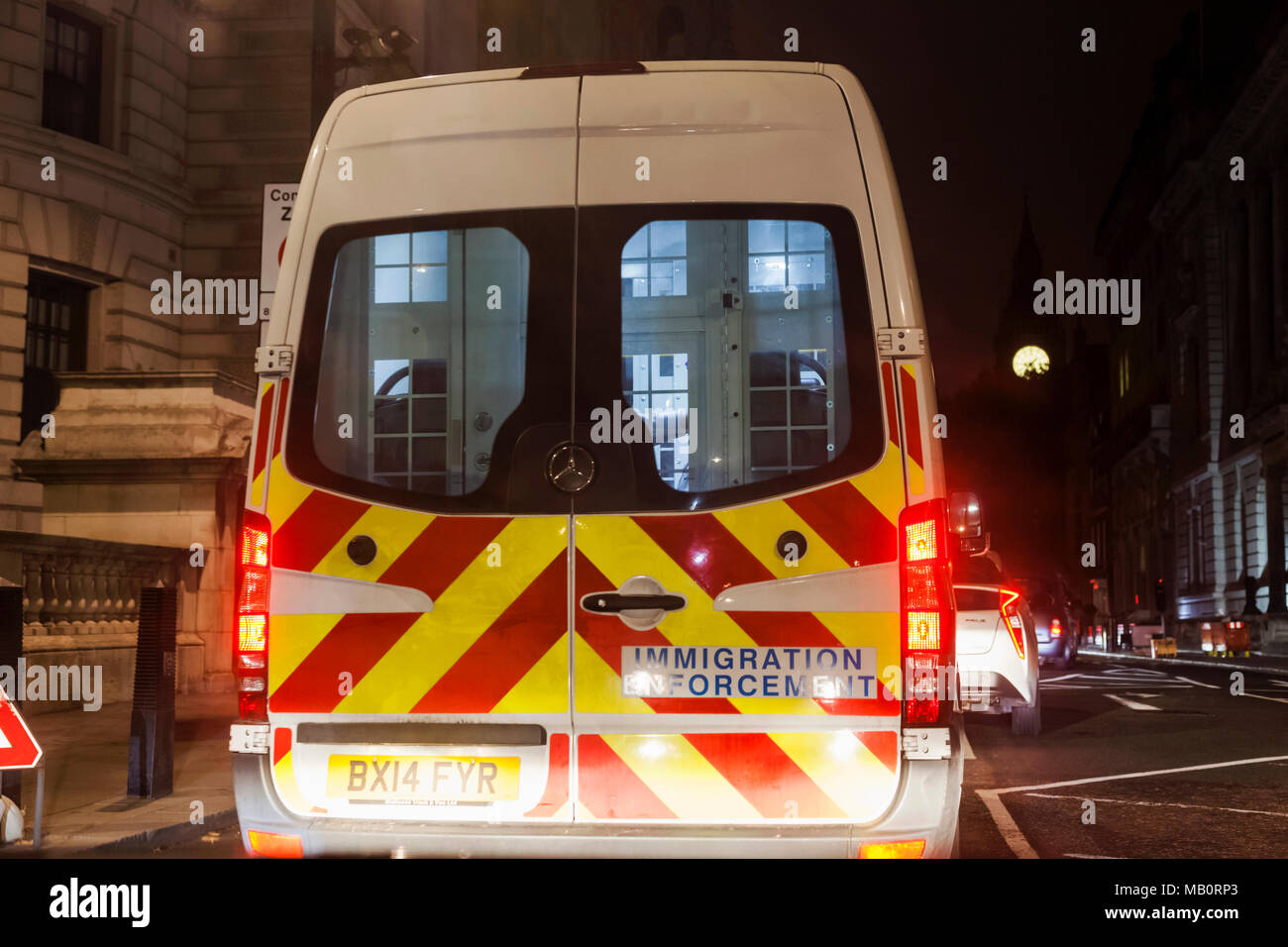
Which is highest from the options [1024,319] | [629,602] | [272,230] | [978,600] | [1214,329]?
[1024,319]

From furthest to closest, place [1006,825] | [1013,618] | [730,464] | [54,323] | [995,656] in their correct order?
[54,323]
[1013,618]
[995,656]
[1006,825]
[730,464]

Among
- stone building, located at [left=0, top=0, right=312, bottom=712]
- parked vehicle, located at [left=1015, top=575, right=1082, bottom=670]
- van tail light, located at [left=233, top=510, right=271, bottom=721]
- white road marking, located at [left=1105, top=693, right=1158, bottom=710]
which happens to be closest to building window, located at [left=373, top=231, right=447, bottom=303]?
van tail light, located at [left=233, top=510, right=271, bottom=721]

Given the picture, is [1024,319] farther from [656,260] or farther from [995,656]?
[656,260]

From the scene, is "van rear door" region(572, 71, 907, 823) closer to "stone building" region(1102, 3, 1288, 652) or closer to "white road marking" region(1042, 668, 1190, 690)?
"white road marking" region(1042, 668, 1190, 690)

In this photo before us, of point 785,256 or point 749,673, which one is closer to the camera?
point 749,673

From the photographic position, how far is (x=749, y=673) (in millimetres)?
4102

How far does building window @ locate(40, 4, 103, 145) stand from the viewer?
22.0 meters

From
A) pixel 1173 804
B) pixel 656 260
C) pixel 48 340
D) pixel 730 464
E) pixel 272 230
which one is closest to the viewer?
pixel 730 464

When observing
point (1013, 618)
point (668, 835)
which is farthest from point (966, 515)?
point (1013, 618)

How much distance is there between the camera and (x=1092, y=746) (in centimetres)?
1184

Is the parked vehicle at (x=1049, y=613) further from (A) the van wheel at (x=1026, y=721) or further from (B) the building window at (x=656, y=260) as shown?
(B) the building window at (x=656, y=260)

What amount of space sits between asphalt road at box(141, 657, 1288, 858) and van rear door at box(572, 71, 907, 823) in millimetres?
3121

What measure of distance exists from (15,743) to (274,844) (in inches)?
113

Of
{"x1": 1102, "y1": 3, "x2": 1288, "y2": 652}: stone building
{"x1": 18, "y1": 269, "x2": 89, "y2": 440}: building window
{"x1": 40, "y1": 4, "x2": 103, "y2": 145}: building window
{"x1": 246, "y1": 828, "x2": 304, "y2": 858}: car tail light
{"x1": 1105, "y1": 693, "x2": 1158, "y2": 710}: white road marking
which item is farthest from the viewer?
{"x1": 1102, "y1": 3, "x2": 1288, "y2": 652}: stone building
